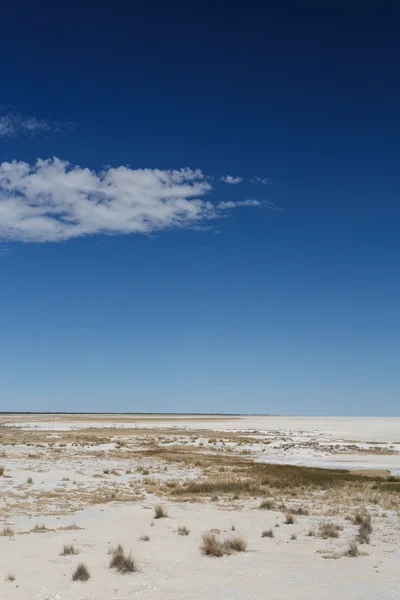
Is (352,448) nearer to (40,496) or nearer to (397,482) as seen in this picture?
(397,482)

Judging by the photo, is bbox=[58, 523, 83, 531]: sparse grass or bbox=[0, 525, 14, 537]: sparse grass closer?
bbox=[0, 525, 14, 537]: sparse grass

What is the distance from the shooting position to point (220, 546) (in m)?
14.7

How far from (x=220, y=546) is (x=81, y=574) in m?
4.26

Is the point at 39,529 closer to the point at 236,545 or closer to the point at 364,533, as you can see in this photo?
the point at 236,545

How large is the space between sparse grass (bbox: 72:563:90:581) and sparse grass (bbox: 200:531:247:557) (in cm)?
360

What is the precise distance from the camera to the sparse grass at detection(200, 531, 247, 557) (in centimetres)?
1437

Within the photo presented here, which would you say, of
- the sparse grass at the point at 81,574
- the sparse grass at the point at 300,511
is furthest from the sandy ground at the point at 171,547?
the sparse grass at the point at 300,511

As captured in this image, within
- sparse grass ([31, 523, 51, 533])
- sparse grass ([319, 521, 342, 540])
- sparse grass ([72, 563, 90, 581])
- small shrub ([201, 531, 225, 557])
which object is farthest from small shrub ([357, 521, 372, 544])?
sparse grass ([31, 523, 51, 533])

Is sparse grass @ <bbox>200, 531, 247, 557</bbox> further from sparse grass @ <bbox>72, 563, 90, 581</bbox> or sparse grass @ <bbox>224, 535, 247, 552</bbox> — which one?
sparse grass @ <bbox>72, 563, 90, 581</bbox>

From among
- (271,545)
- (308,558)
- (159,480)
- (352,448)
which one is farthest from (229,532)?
(352,448)

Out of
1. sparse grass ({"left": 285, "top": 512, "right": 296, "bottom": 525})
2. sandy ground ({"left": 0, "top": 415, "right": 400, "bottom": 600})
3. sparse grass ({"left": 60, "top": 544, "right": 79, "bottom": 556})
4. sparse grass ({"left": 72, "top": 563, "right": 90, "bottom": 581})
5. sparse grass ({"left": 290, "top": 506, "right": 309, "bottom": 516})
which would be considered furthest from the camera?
sparse grass ({"left": 290, "top": 506, "right": 309, "bottom": 516})

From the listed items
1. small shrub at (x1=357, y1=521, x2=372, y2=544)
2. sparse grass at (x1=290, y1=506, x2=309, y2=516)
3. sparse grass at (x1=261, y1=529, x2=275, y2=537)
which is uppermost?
small shrub at (x1=357, y1=521, x2=372, y2=544)

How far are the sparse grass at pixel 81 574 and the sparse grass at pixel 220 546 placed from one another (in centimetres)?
360

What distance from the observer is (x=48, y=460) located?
38.3 m
